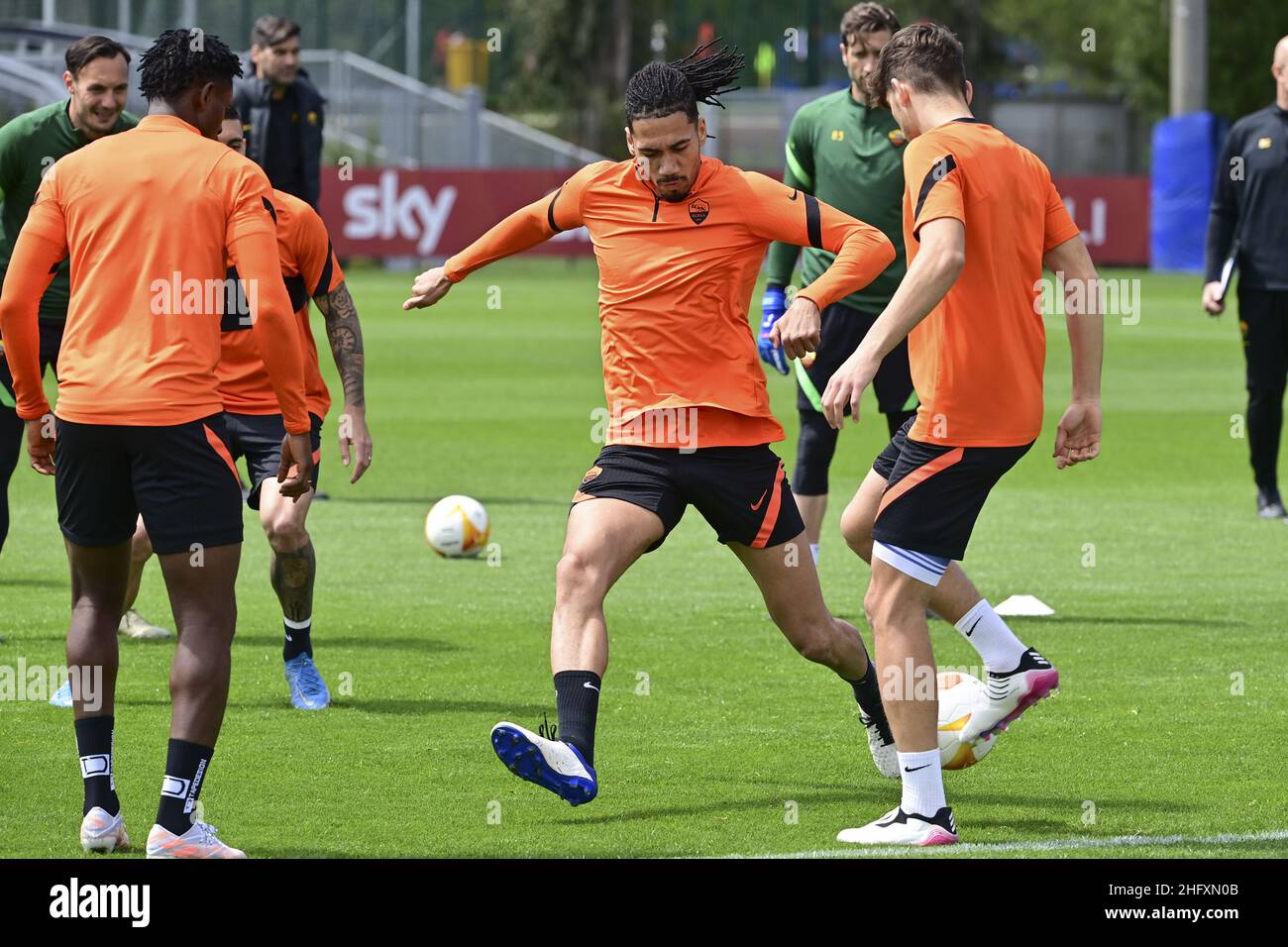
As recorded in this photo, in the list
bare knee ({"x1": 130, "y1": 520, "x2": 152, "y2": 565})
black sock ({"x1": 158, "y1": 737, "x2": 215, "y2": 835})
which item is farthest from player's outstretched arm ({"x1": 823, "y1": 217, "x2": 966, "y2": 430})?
bare knee ({"x1": 130, "y1": 520, "x2": 152, "y2": 565})

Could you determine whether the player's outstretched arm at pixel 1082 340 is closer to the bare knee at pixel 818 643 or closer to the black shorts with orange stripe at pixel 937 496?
the black shorts with orange stripe at pixel 937 496

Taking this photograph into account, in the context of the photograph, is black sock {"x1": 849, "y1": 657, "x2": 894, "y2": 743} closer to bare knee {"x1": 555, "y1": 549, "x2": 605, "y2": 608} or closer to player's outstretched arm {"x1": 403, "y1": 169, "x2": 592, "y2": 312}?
bare knee {"x1": 555, "y1": 549, "x2": 605, "y2": 608}

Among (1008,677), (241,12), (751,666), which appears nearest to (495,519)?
(751,666)

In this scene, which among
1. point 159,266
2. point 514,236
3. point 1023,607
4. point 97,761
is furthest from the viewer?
point 1023,607

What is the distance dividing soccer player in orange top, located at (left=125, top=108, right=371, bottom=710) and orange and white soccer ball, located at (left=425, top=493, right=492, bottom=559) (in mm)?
3251

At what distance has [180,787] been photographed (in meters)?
5.62

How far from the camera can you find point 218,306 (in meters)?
5.68

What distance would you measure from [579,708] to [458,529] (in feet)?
17.8

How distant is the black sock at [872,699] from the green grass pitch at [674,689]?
0.56ft

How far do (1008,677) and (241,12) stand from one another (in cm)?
5357

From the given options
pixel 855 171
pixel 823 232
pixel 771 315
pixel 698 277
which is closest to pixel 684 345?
pixel 698 277

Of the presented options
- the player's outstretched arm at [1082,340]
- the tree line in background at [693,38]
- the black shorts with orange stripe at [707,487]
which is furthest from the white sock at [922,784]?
the tree line in background at [693,38]

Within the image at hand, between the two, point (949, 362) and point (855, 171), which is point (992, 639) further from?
point (855, 171)

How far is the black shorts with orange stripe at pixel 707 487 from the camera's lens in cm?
635
